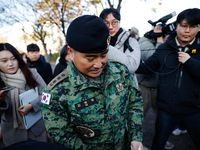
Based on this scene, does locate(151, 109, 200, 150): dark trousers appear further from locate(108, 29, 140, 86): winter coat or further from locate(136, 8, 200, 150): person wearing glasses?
locate(108, 29, 140, 86): winter coat

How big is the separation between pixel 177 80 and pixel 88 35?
1.46m

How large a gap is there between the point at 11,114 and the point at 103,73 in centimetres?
161

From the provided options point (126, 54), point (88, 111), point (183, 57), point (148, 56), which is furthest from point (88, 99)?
point (148, 56)

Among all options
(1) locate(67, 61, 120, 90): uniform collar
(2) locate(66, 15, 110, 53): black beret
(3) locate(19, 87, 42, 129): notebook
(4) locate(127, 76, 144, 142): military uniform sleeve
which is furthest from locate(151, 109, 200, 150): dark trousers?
(3) locate(19, 87, 42, 129): notebook

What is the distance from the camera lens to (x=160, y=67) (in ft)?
6.46

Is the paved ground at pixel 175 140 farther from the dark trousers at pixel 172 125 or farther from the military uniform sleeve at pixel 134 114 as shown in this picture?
the military uniform sleeve at pixel 134 114

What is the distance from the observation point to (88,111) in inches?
45.0

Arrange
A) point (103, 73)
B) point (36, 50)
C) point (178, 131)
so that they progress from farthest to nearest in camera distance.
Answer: point (36, 50) < point (178, 131) < point (103, 73)

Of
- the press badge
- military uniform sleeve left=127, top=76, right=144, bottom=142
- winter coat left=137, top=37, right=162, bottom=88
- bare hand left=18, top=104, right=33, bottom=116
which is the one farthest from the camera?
winter coat left=137, top=37, right=162, bottom=88

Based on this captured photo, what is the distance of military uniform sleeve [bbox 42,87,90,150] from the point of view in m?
1.09

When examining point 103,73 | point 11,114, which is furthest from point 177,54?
point 11,114

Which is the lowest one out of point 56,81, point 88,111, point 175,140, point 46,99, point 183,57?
point 175,140

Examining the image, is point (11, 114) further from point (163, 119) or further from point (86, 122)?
point (163, 119)

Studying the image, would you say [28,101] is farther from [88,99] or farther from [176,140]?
[176,140]
